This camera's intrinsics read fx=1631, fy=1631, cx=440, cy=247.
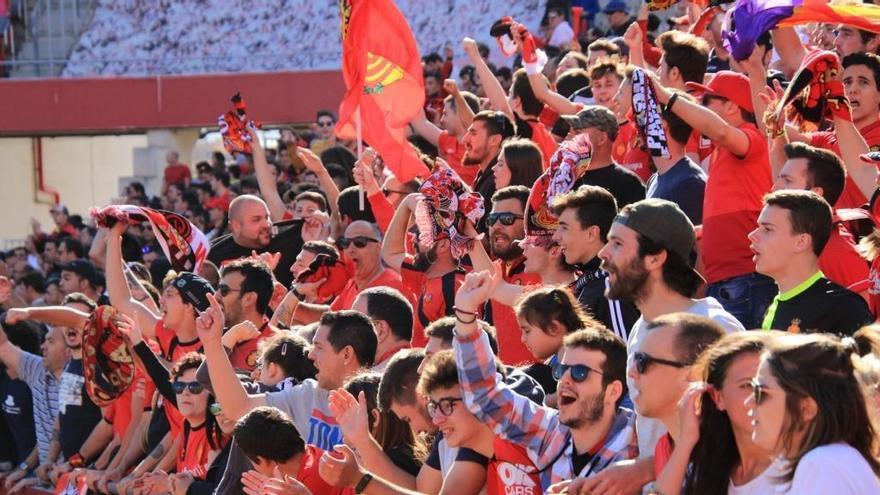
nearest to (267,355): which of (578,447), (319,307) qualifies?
(319,307)

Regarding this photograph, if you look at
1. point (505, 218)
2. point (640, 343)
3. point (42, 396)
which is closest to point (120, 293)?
point (42, 396)

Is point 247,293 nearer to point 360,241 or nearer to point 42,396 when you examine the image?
point 360,241

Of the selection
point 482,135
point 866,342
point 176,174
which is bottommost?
point 176,174

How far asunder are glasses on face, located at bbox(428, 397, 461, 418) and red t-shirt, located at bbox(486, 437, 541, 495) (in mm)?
188

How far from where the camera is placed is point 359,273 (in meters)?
8.90

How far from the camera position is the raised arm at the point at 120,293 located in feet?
30.0

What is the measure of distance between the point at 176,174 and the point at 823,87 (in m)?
13.5

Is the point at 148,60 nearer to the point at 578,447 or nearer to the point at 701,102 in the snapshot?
the point at 701,102

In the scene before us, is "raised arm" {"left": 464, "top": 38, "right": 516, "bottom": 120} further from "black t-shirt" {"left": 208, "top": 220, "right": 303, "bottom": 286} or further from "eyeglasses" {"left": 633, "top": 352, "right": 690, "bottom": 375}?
"eyeglasses" {"left": 633, "top": 352, "right": 690, "bottom": 375}

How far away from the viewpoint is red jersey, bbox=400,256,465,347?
26.2 feet

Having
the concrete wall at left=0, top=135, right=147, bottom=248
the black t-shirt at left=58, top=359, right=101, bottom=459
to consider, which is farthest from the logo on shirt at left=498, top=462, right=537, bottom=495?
the concrete wall at left=0, top=135, right=147, bottom=248

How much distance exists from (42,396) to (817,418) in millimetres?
7707

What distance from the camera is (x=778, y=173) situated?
269 inches

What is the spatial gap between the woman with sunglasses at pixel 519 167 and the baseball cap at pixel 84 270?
18.7ft
